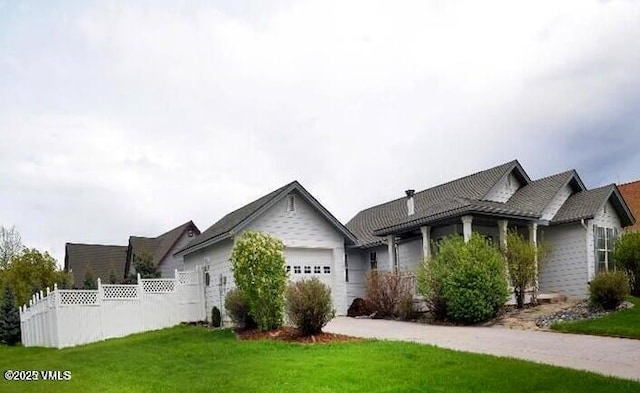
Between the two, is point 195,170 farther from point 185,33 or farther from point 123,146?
point 185,33

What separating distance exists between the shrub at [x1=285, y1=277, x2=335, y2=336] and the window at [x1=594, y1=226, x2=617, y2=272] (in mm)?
12887

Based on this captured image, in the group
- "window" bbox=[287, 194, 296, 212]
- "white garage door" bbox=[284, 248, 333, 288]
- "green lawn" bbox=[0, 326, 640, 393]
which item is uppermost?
"window" bbox=[287, 194, 296, 212]

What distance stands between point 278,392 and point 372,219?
21937mm

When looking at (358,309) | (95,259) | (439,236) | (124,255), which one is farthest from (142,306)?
(124,255)

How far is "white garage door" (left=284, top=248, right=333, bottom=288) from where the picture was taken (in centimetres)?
2198

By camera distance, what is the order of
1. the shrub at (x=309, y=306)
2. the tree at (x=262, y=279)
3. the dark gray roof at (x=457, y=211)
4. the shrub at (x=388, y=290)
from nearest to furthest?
1. the shrub at (x=309, y=306)
2. the tree at (x=262, y=279)
3. the dark gray roof at (x=457, y=211)
4. the shrub at (x=388, y=290)

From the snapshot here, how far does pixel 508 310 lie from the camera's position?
19047 millimetres

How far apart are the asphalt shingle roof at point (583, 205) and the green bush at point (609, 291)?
4.79 m

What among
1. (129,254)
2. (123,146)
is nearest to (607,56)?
(123,146)

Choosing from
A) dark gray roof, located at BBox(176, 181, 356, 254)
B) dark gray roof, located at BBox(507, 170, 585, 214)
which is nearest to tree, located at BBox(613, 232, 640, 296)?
dark gray roof, located at BBox(507, 170, 585, 214)

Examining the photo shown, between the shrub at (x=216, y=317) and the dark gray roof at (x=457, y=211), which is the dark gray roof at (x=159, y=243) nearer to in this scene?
the shrub at (x=216, y=317)

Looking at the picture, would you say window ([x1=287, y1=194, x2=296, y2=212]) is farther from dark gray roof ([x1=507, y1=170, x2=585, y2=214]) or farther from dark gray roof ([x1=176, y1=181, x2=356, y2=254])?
dark gray roof ([x1=507, y1=170, x2=585, y2=214])

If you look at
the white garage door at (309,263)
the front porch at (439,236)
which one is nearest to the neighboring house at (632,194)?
the front porch at (439,236)

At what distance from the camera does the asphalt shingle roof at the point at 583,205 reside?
859 inches
